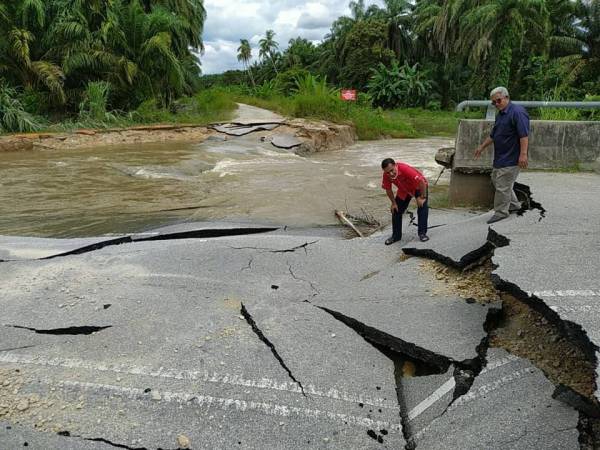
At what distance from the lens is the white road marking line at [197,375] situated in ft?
9.61

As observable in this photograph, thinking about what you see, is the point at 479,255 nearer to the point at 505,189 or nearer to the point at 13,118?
the point at 505,189

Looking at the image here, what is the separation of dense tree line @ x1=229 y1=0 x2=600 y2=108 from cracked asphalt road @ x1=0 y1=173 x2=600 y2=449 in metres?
20.5

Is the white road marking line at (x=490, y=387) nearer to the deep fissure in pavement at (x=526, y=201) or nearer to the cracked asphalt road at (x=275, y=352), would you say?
the cracked asphalt road at (x=275, y=352)

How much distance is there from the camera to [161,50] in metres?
21.7

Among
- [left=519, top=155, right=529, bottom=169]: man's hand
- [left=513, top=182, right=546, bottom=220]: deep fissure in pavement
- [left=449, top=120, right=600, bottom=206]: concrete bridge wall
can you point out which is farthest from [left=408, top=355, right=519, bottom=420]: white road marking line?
[left=449, top=120, right=600, bottom=206]: concrete bridge wall

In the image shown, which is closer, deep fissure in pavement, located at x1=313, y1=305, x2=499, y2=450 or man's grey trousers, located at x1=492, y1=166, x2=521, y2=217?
deep fissure in pavement, located at x1=313, y1=305, x2=499, y2=450

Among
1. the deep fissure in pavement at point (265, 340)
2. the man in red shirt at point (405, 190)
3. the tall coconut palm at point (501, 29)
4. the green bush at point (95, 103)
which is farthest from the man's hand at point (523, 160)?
the tall coconut palm at point (501, 29)

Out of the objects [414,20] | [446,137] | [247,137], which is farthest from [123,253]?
[414,20]

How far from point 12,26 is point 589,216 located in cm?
2124

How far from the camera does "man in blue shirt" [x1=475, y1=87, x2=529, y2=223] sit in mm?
5441

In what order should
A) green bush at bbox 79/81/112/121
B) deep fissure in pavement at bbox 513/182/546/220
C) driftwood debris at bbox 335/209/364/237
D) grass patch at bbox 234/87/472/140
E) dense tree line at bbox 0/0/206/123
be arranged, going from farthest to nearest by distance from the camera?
1. grass patch at bbox 234/87/472/140
2. green bush at bbox 79/81/112/121
3. dense tree line at bbox 0/0/206/123
4. driftwood debris at bbox 335/209/364/237
5. deep fissure in pavement at bbox 513/182/546/220

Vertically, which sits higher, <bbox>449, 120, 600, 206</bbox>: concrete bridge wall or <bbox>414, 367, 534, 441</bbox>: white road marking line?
<bbox>449, 120, 600, 206</bbox>: concrete bridge wall

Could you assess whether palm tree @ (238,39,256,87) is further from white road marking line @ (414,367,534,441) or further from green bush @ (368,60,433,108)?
white road marking line @ (414,367,534,441)

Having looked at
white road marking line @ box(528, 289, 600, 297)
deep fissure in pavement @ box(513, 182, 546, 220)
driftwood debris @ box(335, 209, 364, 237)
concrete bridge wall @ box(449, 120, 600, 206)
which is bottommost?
driftwood debris @ box(335, 209, 364, 237)
